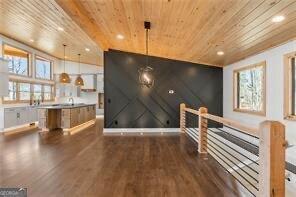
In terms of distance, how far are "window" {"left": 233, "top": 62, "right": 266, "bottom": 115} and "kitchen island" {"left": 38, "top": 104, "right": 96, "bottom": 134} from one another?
5567 mm

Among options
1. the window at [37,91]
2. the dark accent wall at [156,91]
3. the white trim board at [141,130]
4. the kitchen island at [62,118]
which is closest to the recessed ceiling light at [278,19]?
the dark accent wall at [156,91]

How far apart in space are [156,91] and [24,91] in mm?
5545

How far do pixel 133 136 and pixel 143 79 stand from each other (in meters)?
2.05

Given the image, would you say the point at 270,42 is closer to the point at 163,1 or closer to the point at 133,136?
the point at 163,1

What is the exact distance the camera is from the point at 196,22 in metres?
4.18

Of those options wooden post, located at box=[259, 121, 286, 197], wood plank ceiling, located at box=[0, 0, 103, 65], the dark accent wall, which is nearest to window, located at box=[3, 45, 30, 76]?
wood plank ceiling, located at box=[0, 0, 103, 65]

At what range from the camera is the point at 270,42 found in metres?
5.00

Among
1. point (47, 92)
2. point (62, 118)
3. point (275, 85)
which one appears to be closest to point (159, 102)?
point (62, 118)

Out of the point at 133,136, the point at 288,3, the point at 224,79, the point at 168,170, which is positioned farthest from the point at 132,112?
the point at 288,3

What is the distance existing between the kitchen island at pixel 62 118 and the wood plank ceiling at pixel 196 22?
10.2 feet

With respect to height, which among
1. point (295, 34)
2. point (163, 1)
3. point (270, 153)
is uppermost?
point (163, 1)

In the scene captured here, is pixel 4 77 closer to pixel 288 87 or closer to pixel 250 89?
pixel 250 89

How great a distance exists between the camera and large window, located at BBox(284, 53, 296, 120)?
4.96 meters

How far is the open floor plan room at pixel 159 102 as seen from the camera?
3307mm
